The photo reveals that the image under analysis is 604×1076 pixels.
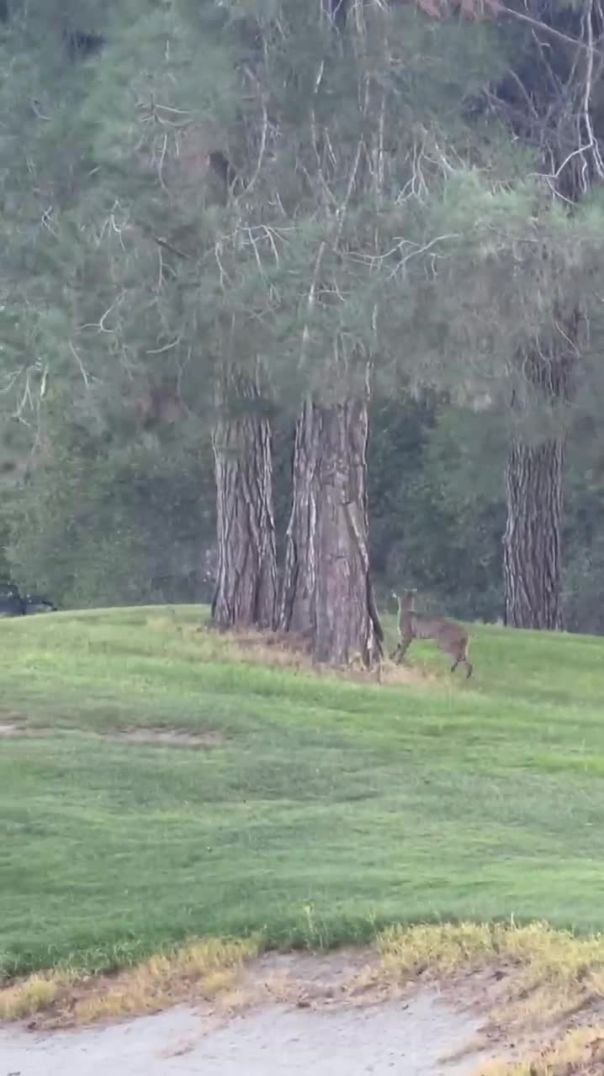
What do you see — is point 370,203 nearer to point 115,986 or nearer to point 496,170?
point 496,170

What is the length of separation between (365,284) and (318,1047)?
821cm

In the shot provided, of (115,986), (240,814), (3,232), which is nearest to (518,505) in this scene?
(3,232)

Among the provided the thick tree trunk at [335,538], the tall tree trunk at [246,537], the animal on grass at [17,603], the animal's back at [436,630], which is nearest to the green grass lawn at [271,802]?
the animal's back at [436,630]

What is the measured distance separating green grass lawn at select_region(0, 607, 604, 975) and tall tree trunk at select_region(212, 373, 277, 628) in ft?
5.48

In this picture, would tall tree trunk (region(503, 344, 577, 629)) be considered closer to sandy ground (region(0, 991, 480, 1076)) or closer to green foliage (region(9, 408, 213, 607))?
green foliage (region(9, 408, 213, 607))

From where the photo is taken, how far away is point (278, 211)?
53.6 ft

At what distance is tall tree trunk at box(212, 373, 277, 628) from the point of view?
22094mm

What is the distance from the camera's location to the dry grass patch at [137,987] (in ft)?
30.4

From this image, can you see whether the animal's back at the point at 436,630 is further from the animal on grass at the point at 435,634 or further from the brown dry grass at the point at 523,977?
the brown dry grass at the point at 523,977

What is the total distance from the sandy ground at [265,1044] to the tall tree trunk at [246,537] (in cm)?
1257

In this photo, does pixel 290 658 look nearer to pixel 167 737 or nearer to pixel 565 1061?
pixel 167 737

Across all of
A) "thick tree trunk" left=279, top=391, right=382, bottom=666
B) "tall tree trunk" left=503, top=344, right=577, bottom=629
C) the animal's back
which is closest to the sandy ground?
"thick tree trunk" left=279, top=391, right=382, bottom=666

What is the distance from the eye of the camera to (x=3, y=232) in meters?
18.5

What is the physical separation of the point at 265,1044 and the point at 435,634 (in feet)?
40.2
